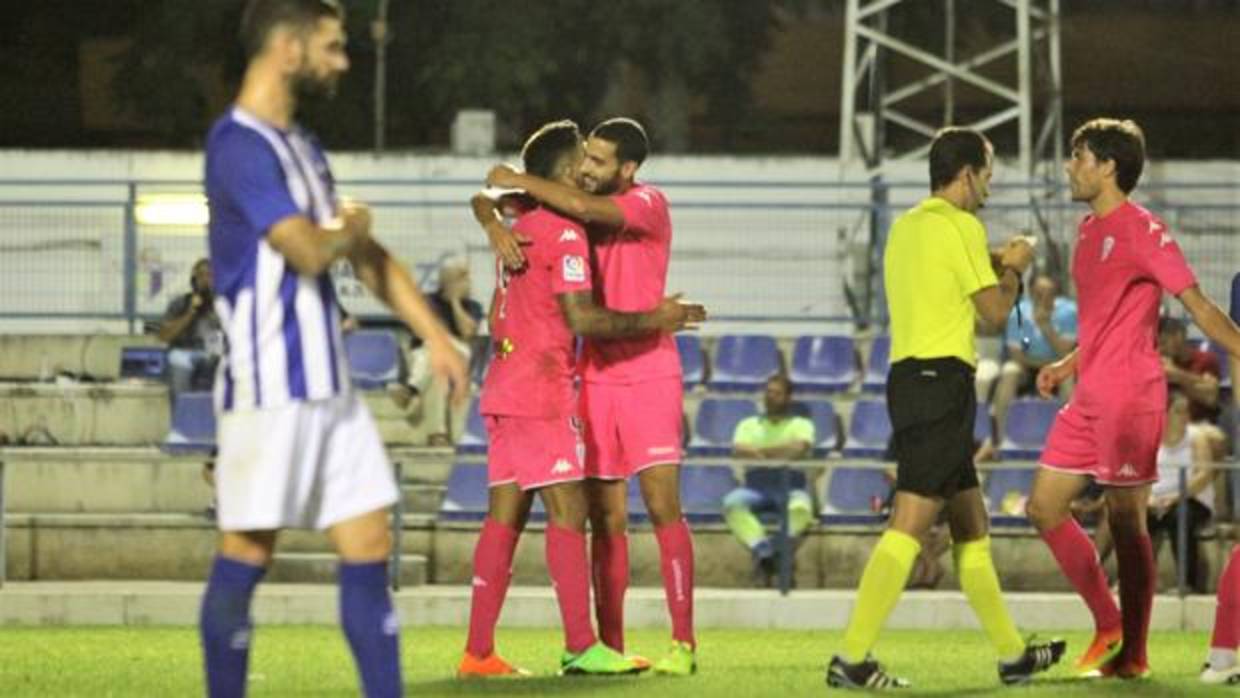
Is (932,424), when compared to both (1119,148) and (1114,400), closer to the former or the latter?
(1114,400)

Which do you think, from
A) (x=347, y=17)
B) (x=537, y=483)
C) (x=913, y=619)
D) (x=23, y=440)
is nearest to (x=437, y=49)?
(x=347, y=17)

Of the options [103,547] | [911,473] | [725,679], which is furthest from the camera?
[103,547]

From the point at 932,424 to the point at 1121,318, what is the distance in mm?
1039

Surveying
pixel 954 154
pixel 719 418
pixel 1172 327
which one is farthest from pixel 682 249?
pixel 954 154

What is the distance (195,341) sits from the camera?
22.7 m

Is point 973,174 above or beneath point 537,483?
above

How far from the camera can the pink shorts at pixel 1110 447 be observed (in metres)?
11.6

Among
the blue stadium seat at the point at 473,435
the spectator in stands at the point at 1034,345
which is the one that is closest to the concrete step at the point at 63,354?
the blue stadium seat at the point at 473,435

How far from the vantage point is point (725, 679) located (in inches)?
460

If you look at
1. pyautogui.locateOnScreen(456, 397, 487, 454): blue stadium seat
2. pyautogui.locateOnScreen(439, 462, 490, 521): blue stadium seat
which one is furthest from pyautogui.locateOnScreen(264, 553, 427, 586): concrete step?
pyautogui.locateOnScreen(456, 397, 487, 454): blue stadium seat

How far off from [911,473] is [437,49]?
27960 mm

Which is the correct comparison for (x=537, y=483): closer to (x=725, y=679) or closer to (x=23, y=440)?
(x=725, y=679)

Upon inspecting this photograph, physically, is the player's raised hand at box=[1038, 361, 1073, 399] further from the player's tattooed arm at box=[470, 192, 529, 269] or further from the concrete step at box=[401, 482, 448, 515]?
the concrete step at box=[401, 482, 448, 515]

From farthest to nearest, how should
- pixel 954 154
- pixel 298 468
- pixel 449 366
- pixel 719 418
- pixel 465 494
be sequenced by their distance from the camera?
pixel 719 418 → pixel 465 494 → pixel 954 154 → pixel 298 468 → pixel 449 366
